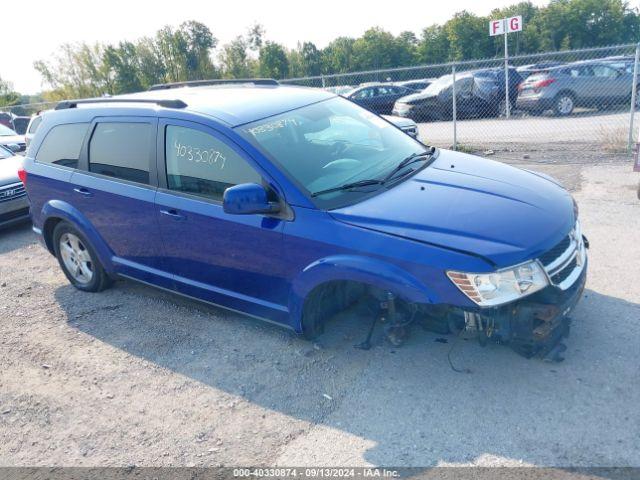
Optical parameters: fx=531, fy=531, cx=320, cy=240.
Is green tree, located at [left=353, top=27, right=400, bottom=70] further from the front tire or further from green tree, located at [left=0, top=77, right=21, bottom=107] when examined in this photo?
the front tire

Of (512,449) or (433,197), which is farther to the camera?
(433,197)

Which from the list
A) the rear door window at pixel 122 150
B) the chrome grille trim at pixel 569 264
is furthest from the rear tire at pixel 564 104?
the rear door window at pixel 122 150

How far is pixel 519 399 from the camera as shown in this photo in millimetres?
3121

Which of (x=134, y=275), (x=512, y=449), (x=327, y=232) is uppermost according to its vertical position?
(x=327, y=232)

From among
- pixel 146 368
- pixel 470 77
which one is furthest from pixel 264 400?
pixel 470 77

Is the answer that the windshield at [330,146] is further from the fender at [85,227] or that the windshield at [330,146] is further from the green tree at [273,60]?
the green tree at [273,60]

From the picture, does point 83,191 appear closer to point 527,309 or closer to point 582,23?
point 527,309

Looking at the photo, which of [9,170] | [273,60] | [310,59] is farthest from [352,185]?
[310,59]

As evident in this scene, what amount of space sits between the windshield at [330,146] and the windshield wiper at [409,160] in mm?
38

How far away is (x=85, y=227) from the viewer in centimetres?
483

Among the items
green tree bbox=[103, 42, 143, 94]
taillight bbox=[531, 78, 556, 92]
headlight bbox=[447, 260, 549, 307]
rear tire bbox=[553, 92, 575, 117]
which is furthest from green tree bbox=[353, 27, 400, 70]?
headlight bbox=[447, 260, 549, 307]

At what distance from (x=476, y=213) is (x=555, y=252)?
1.68 ft

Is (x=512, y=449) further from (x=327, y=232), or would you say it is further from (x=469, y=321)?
(x=327, y=232)

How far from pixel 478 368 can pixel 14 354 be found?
3.64m
